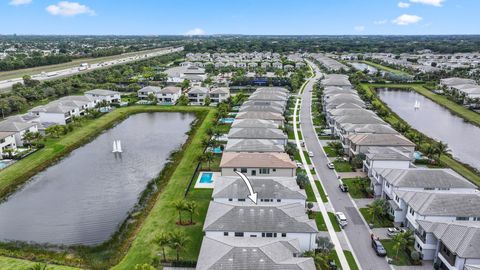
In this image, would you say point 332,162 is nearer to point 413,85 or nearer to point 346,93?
point 346,93

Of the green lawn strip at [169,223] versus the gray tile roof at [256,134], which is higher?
the gray tile roof at [256,134]

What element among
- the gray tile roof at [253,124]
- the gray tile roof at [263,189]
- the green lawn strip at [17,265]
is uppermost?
the gray tile roof at [253,124]

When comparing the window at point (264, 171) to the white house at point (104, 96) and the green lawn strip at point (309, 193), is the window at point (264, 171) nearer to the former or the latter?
the green lawn strip at point (309, 193)

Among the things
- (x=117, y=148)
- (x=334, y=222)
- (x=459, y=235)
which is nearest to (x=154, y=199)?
(x=334, y=222)

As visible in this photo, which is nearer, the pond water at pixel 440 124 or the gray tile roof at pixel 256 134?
the gray tile roof at pixel 256 134

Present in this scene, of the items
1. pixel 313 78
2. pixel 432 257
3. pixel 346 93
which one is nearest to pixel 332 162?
pixel 432 257

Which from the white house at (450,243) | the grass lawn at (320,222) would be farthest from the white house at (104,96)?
the white house at (450,243)

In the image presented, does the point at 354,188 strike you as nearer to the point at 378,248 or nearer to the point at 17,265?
the point at 378,248
